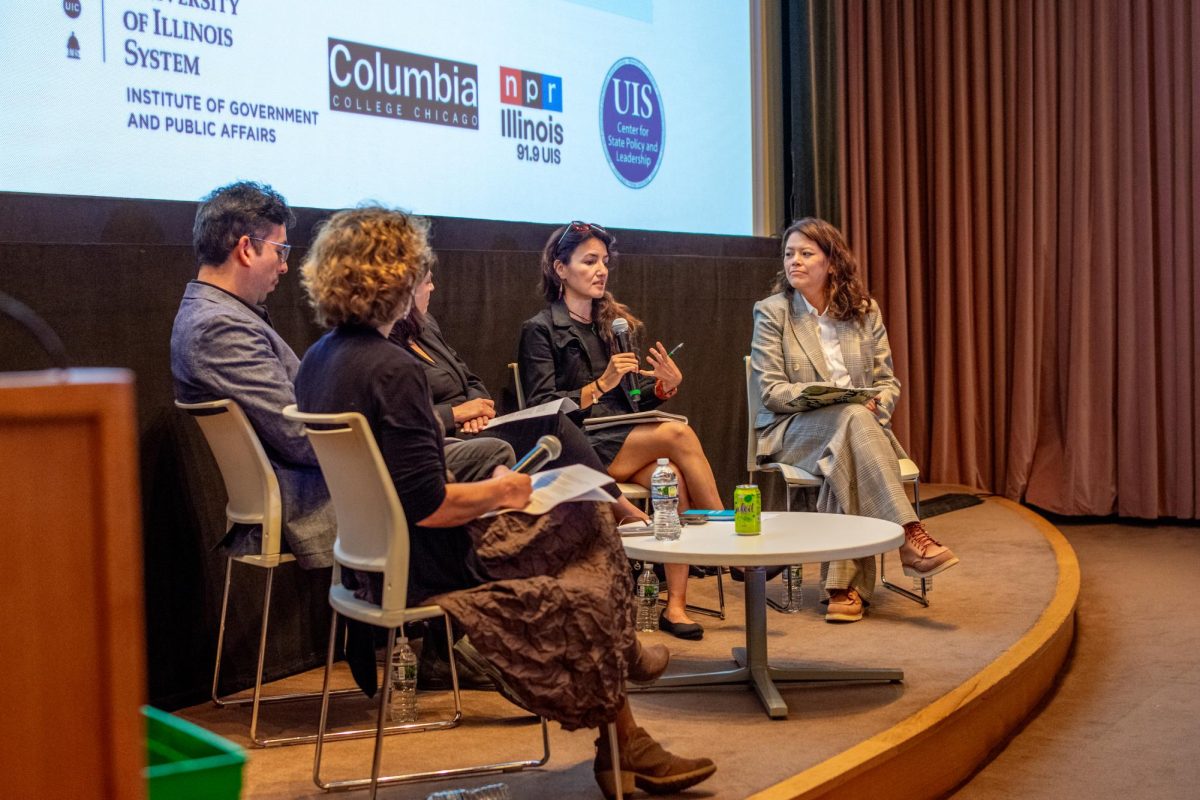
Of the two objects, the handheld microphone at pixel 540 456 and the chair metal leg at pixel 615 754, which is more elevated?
the handheld microphone at pixel 540 456

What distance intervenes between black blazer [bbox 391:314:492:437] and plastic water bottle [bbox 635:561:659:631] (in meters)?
0.76

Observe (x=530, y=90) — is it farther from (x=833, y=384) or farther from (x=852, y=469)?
(x=852, y=469)

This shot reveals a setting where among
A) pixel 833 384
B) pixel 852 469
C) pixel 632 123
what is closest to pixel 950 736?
pixel 852 469

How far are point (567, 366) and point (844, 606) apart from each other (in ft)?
3.66

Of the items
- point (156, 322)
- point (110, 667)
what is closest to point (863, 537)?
point (156, 322)

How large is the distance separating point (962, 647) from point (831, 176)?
2.88 meters

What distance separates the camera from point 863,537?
2787 mm

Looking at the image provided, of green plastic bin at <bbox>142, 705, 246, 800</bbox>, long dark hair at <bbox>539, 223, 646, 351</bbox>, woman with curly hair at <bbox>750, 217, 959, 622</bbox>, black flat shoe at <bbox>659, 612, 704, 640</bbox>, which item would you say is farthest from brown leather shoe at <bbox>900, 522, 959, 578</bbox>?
green plastic bin at <bbox>142, 705, 246, 800</bbox>

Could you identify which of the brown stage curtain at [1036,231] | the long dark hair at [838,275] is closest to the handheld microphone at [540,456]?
the long dark hair at [838,275]

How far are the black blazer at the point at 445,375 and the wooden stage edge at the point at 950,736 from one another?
57.0 inches

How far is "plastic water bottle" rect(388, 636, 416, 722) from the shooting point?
2.84m

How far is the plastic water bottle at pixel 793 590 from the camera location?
378 cm

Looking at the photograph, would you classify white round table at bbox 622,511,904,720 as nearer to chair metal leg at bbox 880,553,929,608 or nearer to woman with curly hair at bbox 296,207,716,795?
woman with curly hair at bbox 296,207,716,795

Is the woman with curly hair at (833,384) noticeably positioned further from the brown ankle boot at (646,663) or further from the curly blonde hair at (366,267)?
the curly blonde hair at (366,267)
